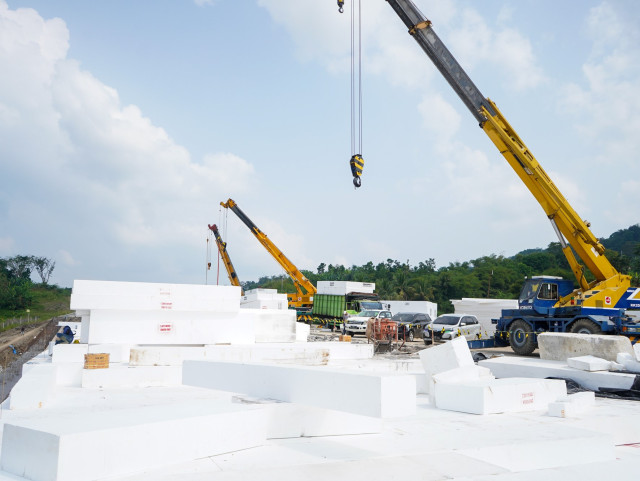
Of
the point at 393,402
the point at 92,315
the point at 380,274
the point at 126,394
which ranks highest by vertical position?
the point at 380,274

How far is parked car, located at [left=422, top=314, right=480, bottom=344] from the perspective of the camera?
19688mm

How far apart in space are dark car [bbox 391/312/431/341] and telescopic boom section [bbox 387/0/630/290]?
7354 mm

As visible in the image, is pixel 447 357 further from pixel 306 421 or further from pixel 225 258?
pixel 225 258

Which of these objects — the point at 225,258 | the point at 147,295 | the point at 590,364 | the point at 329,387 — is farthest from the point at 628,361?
the point at 225,258

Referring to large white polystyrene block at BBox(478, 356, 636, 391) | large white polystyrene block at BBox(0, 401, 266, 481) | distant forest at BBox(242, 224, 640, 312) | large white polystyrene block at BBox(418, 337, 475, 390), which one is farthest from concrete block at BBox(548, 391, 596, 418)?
distant forest at BBox(242, 224, 640, 312)

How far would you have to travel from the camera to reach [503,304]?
2861 centimetres

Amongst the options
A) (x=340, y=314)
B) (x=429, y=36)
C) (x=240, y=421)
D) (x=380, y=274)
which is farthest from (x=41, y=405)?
(x=380, y=274)

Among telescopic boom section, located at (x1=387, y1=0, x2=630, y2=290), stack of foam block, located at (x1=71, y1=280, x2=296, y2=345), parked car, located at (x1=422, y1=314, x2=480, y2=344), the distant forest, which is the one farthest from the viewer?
the distant forest

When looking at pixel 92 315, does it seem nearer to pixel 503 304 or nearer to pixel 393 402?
pixel 393 402

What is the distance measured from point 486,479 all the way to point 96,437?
273 centimetres

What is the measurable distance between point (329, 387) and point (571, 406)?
12.9 ft

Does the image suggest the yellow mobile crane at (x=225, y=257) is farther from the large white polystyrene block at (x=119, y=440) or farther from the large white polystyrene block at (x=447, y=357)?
the large white polystyrene block at (x=119, y=440)

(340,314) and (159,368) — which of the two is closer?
(159,368)

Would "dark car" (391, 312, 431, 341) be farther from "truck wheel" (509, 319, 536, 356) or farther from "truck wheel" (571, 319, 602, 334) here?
"truck wheel" (571, 319, 602, 334)
